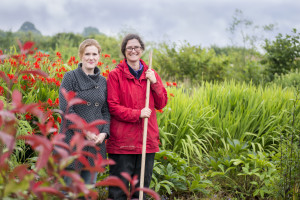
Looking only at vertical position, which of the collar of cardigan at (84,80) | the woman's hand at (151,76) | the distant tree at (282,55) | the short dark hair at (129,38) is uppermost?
the distant tree at (282,55)

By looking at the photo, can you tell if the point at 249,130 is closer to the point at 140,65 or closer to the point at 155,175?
the point at 155,175

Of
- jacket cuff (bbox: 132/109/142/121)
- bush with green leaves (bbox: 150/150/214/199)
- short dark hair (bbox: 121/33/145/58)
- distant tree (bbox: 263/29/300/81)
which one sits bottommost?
bush with green leaves (bbox: 150/150/214/199)

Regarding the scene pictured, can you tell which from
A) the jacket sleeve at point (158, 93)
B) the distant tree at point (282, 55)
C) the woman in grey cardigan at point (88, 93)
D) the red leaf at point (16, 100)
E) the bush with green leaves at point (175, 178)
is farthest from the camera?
the distant tree at point (282, 55)

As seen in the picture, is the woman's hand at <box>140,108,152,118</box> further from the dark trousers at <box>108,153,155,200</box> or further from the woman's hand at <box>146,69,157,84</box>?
the dark trousers at <box>108,153,155,200</box>

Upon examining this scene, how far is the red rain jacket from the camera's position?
293 centimetres

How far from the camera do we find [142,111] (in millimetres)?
2848

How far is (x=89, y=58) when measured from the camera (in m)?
2.90

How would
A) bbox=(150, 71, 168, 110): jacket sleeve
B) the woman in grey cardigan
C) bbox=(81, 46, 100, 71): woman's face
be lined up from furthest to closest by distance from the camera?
bbox=(150, 71, 168, 110): jacket sleeve < bbox=(81, 46, 100, 71): woman's face < the woman in grey cardigan

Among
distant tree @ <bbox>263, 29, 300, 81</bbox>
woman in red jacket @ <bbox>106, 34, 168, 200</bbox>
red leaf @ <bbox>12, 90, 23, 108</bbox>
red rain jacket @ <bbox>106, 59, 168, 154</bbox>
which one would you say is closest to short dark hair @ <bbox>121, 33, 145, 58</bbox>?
woman in red jacket @ <bbox>106, 34, 168, 200</bbox>

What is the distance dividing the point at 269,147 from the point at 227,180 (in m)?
1.31

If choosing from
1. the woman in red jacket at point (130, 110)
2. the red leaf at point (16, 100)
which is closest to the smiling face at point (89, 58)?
the woman in red jacket at point (130, 110)

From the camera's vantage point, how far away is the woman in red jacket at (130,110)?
293cm

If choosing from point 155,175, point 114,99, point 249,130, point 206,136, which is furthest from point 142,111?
point 249,130

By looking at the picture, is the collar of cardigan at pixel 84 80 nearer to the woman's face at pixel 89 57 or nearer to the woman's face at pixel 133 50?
the woman's face at pixel 89 57
